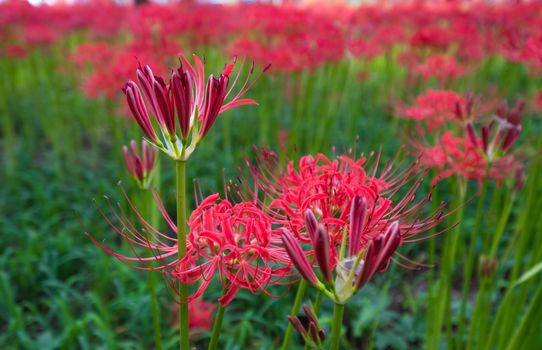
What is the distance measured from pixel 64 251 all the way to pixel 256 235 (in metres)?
2.56

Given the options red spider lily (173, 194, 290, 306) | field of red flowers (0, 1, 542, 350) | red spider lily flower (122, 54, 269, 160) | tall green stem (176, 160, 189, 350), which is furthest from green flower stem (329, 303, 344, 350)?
red spider lily flower (122, 54, 269, 160)

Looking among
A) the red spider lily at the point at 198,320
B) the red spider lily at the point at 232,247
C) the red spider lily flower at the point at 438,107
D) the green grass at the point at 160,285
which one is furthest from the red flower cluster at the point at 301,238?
the red spider lily at the point at 198,320

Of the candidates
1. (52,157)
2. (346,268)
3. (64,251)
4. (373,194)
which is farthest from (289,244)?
(52,157)

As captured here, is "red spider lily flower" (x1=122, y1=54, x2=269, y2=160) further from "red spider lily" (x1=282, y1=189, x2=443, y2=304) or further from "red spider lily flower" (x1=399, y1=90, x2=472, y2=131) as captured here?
"red spider lily flower" (x1=399, y1=90, x2=472, y2=131)

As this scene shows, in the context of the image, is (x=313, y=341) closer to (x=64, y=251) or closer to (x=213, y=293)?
(x=213, y=293)

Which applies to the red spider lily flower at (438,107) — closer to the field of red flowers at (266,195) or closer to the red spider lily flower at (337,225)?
the field of red flowers at (266,195)

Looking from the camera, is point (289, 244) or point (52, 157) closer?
point (289, 244)

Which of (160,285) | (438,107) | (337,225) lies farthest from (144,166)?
(160,285)

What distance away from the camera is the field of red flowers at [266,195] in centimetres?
102

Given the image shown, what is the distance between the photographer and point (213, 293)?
2.80 meters

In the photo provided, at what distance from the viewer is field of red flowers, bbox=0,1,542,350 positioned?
1.02 m

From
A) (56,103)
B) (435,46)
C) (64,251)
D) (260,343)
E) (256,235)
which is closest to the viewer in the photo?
(256,235)

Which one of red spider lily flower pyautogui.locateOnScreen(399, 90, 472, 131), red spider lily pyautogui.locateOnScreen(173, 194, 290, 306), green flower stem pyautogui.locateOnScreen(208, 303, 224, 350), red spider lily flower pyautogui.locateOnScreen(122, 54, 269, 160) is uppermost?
red spider lily flower pyautogui.locateOnScreen(122, 54, 269, 160)

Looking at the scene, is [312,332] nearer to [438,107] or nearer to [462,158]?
[462,158]
